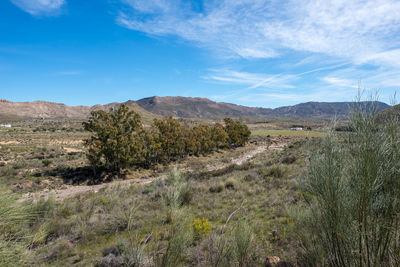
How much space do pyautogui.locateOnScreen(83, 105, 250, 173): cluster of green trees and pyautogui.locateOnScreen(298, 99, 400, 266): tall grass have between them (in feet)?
73.6

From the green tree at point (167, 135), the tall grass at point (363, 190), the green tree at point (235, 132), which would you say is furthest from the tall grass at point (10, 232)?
the green tree at point (235, 132)

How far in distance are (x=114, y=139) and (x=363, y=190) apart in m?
23.4

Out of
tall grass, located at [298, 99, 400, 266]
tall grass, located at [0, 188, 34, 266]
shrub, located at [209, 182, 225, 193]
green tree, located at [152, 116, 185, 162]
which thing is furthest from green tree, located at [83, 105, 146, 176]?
tall grass, located at [298, 99, 400, 266]

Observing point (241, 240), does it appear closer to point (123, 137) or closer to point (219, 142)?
point (123, 137)

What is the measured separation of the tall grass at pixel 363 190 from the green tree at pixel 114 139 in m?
22.4

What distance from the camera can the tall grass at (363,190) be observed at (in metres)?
2.19

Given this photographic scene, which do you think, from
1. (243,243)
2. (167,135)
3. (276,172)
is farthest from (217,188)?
(167,135)

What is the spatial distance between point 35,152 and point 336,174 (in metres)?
41.9

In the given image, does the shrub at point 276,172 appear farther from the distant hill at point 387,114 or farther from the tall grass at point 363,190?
the distant hill at point 387,114

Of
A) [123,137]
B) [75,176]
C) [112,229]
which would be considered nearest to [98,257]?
[112,229]

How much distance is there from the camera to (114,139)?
2273 cm

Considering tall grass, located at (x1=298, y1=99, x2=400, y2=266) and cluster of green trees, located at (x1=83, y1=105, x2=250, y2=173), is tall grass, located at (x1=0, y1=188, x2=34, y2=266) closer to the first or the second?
tall grass, located at (x1=298, y1=99, x2=400, y2=266)

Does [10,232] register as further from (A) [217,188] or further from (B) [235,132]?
(B) [235,132]

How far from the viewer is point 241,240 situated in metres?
3.52
